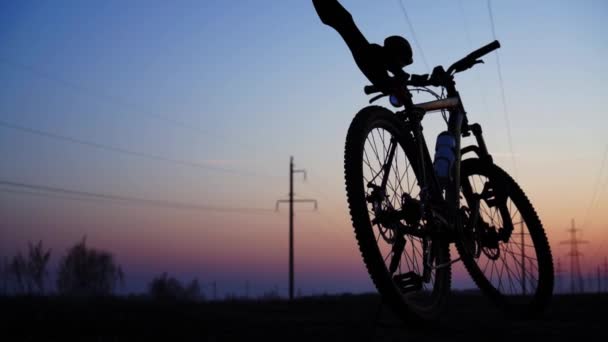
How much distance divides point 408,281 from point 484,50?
277cm

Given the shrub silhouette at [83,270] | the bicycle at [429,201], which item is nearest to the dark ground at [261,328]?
the bicycle at [429,201]

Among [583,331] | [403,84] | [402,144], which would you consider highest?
[403,84]

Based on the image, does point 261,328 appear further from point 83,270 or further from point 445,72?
point 83,270

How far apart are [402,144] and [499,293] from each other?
2172 mm

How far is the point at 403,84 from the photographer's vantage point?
4676mm

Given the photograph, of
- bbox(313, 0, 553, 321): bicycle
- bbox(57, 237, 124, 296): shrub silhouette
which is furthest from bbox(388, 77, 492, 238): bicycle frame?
bbox(57, 237, 124, 296): shrub silhouette

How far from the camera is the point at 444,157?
5.29 metres

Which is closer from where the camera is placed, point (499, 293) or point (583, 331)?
point (583, 331)

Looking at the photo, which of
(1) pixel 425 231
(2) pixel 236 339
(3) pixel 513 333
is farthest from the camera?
(1) pixel 425 231

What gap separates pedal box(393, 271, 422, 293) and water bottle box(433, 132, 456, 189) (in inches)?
37.8

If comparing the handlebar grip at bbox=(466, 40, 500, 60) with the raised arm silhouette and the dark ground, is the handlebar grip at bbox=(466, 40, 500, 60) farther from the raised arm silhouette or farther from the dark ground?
the dark ground

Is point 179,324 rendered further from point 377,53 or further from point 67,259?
point 67,259

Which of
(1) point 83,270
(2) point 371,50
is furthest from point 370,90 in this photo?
(1) point 83,270

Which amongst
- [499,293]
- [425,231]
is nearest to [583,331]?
[425,231]
